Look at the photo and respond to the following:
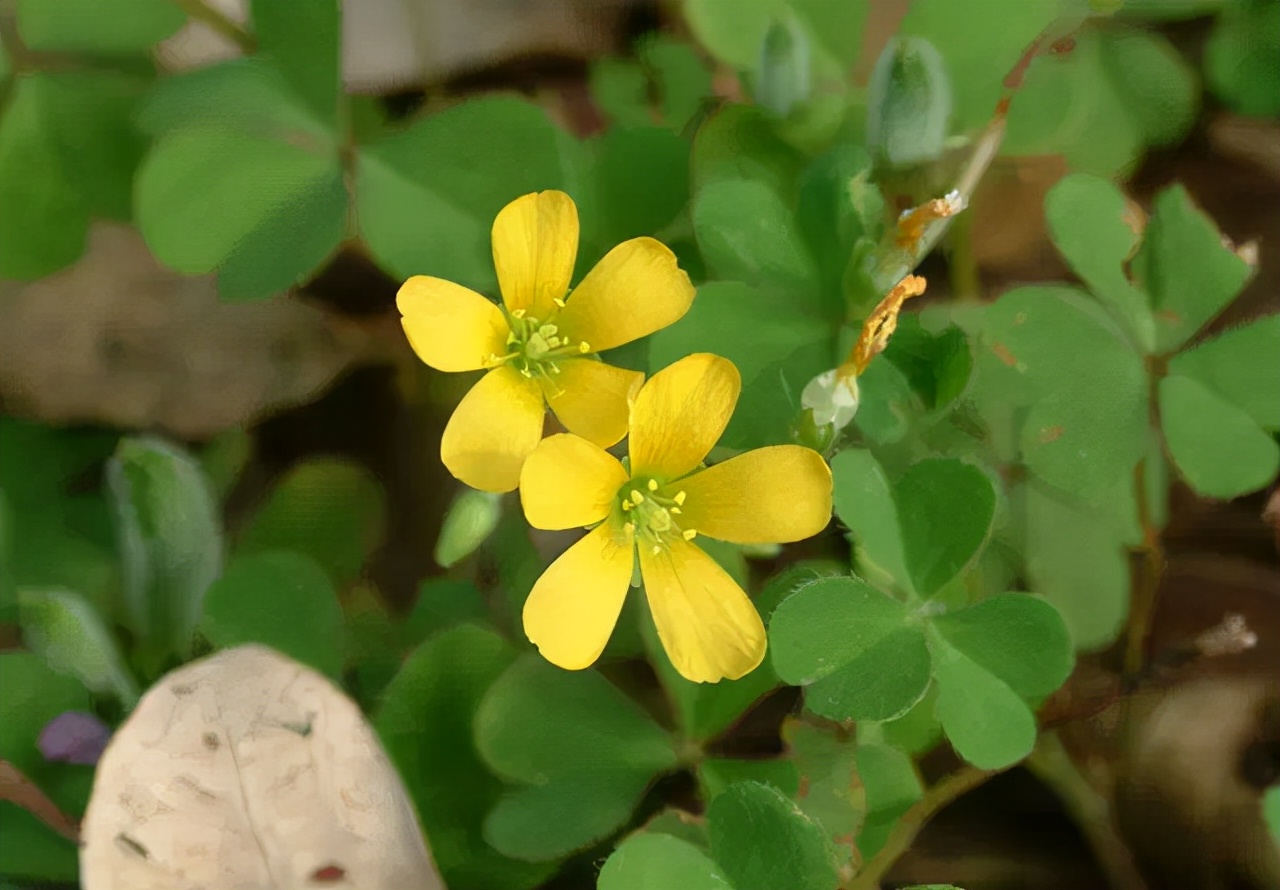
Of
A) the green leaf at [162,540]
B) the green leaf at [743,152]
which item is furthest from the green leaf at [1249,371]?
the green leaf at [162,540]

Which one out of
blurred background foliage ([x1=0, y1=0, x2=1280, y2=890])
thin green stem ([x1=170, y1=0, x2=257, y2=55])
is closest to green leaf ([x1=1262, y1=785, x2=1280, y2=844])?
blurred background foliage ([x1=0, y1=0, x2=1280, y2=890])

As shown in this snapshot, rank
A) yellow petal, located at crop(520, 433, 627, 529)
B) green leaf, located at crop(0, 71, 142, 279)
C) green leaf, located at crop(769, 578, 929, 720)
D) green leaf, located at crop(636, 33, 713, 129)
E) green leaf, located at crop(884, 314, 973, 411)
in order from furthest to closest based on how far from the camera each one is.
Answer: green leaf, located at crop(636, 33, 713, 129) → green leaf, located at crop(0, 71, 142, 279) → green leaf, located at crop(884, 314, 973, 411) → green leaf, located at crop(769, 578, 929, 720) → yellow petal, located at crop(520, 433, 627, 529)

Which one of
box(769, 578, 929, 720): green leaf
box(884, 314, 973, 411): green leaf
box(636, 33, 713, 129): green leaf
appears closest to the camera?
box(769, 578, 929, 720): green leaf

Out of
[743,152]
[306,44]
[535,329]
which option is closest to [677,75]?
[743,152]

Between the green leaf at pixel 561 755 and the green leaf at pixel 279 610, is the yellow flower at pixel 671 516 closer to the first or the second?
the green leaf at pixel 561 755

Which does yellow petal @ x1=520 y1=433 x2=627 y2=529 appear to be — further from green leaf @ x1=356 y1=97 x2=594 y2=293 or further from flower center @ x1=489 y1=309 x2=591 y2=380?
green leaf @ x1=356 y1=97 x2=594 y2=293

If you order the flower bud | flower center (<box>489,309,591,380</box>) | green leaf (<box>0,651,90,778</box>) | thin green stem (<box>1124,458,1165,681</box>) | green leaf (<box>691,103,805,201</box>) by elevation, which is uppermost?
green leaf (<box>691,103,805,201</box>)

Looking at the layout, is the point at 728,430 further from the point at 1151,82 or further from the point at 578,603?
the point at 1151,82
